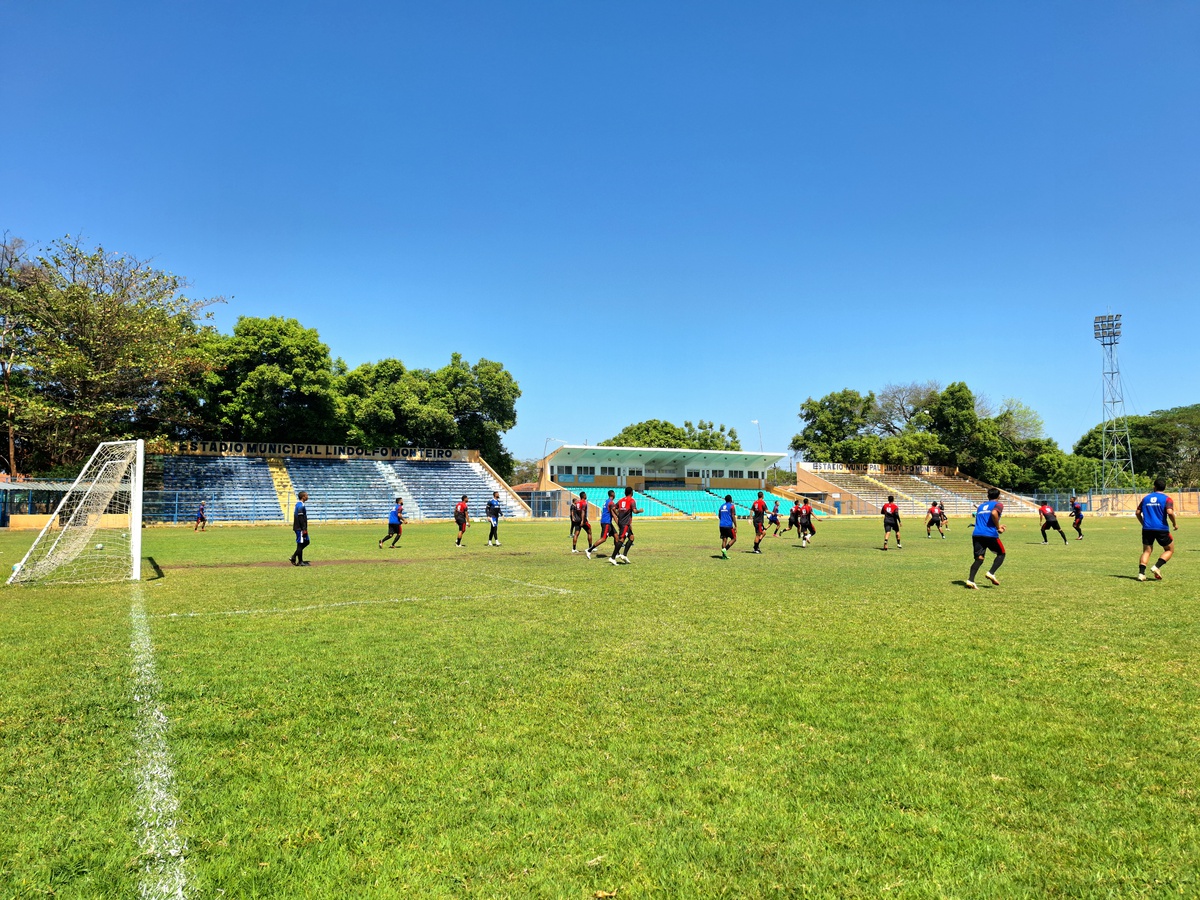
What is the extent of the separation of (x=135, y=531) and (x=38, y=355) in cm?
3100

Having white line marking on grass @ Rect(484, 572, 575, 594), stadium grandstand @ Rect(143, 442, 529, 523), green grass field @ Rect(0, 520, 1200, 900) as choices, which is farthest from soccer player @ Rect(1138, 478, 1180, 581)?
stadium grandstand @ Rect(143, 442, 529, 523)

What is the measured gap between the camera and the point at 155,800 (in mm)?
4031

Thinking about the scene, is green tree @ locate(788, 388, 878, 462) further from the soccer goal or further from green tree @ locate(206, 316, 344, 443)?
the soccer goal

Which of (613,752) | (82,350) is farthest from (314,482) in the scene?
(613,752)

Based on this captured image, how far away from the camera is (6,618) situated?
9.73 metres

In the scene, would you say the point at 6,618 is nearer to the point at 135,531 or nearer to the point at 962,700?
the point at 135,531

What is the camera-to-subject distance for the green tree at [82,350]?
37.8 metres

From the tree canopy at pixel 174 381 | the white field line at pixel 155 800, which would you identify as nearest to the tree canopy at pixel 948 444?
the tree canopy at pixel 174 381

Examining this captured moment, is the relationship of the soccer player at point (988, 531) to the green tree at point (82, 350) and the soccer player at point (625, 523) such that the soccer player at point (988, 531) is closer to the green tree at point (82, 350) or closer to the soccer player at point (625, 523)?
the soccer player at point (625, 523)

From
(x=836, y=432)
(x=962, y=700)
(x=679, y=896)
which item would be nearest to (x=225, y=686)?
(x=679, y=896)

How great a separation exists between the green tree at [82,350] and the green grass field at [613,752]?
35203mm

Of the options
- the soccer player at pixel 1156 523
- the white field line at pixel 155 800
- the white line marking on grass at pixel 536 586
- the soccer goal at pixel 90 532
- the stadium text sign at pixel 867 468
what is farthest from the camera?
the stadium text sign at pixel 867 468

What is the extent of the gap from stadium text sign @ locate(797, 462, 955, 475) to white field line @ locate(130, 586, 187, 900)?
245 feet

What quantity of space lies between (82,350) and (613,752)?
44.7 m
